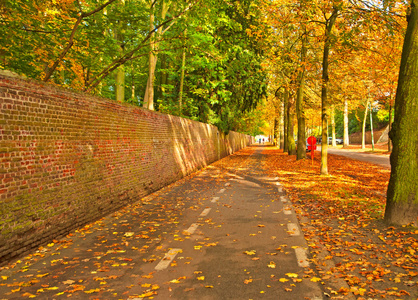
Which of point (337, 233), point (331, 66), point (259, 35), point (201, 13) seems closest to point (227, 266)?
point (337, 233)

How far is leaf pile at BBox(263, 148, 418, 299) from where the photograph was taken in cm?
379

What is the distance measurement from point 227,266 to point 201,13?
9275 millimetres

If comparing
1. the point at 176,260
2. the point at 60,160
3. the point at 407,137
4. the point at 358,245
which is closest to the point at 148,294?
the point at 176,260

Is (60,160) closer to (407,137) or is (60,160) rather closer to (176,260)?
(176,260)

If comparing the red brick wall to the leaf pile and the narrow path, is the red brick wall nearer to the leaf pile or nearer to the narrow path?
the narrow path

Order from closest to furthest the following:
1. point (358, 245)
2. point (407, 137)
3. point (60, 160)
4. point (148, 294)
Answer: point (148, 294), point (358, 245), point (60, 160), point (407, 137)

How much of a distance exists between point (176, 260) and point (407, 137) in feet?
15.3

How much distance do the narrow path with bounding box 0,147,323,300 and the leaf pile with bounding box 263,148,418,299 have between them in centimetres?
30

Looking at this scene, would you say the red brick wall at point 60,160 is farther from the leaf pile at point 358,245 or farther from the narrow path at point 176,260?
the leaf pile at point 358,245

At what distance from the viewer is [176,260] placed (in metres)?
4.65

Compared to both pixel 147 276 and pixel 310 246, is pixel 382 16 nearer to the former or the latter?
pixel 310 246

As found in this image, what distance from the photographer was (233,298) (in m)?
3.50

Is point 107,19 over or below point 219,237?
over

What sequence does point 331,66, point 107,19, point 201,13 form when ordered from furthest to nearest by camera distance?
1. point 331,66
2. point 107,19
3. point 201,13
